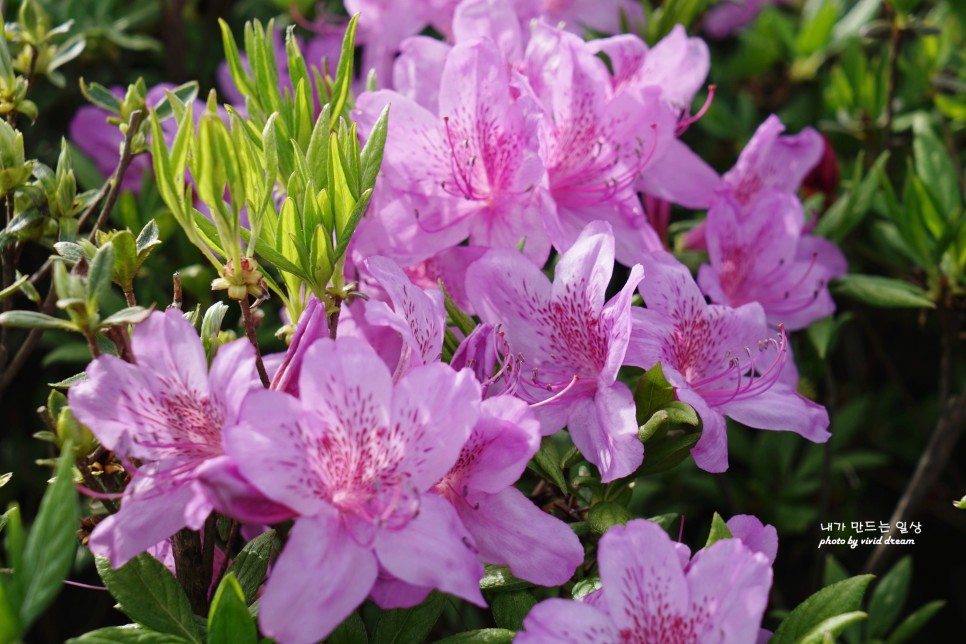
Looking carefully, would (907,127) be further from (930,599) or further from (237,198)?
(237,198)

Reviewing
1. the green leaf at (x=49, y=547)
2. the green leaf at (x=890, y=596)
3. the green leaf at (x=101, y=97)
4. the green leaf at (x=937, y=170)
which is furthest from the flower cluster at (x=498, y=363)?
the green leaf at (x=890, y=596)

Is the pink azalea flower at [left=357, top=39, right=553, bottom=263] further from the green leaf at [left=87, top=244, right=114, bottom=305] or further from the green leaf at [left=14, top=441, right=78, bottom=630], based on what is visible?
the green leaf at [left=14, top=441, right=78, bottom=630]

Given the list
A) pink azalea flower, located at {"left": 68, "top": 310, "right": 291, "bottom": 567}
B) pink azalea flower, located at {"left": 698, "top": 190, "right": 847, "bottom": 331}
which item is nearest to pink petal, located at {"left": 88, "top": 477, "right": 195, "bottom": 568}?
pink azalea flower, located at {"left": 68, "top": 310, "right": 291, "bottom": 567}

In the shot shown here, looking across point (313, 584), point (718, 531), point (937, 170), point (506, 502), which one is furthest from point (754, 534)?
point (937, 170)

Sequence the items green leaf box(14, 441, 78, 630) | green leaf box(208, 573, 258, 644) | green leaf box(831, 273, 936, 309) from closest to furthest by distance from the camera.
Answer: green leaf box(14, 441, 78, 630) → green leaf box(208, 573, 258, 644) → green leaf box(831, 273, 936, 309)

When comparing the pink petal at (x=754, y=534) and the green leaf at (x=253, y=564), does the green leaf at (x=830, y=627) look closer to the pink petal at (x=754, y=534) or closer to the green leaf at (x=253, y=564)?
the pink petal at (x=754, y=534)
